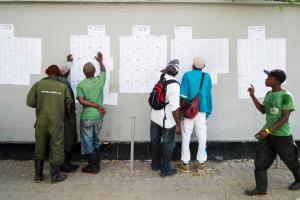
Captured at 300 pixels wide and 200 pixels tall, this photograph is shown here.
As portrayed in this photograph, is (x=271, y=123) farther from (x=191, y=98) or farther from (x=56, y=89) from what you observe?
(x=56, y=89)

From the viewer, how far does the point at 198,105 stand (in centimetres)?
815

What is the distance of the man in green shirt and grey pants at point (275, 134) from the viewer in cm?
694

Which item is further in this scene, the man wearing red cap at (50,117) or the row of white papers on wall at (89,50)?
the row of white papers on wall at (89,50)

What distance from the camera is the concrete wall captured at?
856cm

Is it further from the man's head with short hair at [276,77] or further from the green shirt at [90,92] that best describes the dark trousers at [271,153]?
the green shirt at [90,92]

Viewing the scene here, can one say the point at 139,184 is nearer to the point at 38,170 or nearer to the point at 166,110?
the point at 166,110

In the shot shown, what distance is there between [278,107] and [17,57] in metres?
4.58

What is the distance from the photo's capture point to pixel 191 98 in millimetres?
8133

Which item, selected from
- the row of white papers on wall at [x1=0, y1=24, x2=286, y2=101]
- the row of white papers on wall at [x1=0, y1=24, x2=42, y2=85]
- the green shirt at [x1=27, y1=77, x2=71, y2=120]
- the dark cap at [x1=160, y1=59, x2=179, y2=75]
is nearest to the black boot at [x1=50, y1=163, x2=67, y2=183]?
the green shirt at [x1=27, y1=77, x2=71, y2=120]

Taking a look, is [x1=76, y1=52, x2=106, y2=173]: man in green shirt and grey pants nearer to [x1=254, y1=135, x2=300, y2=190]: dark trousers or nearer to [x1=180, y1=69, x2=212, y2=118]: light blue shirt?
[x1=180, y1=69, x2=212, y2=118]: light blue shirt

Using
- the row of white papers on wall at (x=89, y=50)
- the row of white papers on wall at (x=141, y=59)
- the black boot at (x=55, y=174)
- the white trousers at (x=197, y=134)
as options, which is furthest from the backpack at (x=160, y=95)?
the black boot at (x=55, y=174)

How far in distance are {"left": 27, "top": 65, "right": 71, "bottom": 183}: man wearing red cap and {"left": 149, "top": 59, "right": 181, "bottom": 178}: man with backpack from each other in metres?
1.44

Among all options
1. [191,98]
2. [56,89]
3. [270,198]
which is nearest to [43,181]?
[56,89]

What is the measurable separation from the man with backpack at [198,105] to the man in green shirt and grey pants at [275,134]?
1.17 metres
